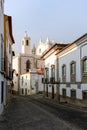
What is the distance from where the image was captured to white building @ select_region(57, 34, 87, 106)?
2467 centimetres

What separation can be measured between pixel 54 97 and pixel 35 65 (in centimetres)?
4072

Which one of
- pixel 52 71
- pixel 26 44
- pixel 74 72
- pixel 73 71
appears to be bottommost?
pixel 74 72

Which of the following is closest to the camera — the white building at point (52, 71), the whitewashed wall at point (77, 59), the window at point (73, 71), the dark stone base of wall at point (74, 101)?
the dark stone base of wall at point (74, 101)

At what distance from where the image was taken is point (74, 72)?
1091 inches

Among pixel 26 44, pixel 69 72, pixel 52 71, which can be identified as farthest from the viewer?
pixel 26 44

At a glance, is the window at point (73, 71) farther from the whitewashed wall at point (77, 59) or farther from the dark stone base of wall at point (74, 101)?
the dark stone base of wall at point (74, 101)

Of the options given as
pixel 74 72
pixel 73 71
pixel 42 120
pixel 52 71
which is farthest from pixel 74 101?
pixel 42 120

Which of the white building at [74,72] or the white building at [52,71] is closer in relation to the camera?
the white building at [74,72]

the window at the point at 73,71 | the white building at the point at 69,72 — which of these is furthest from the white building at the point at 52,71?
the window at the point at 73,71

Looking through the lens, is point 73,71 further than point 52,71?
No

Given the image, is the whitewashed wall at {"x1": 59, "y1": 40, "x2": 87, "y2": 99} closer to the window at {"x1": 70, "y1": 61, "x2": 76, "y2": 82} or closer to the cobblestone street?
the window at {"x1": 70, "y1": 61, "x2": 76, "y2": 82}

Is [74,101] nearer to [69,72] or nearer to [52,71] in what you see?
[69,72]

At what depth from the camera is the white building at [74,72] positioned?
24672 mm

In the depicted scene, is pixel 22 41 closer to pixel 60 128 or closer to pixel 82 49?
pixel 82 49
